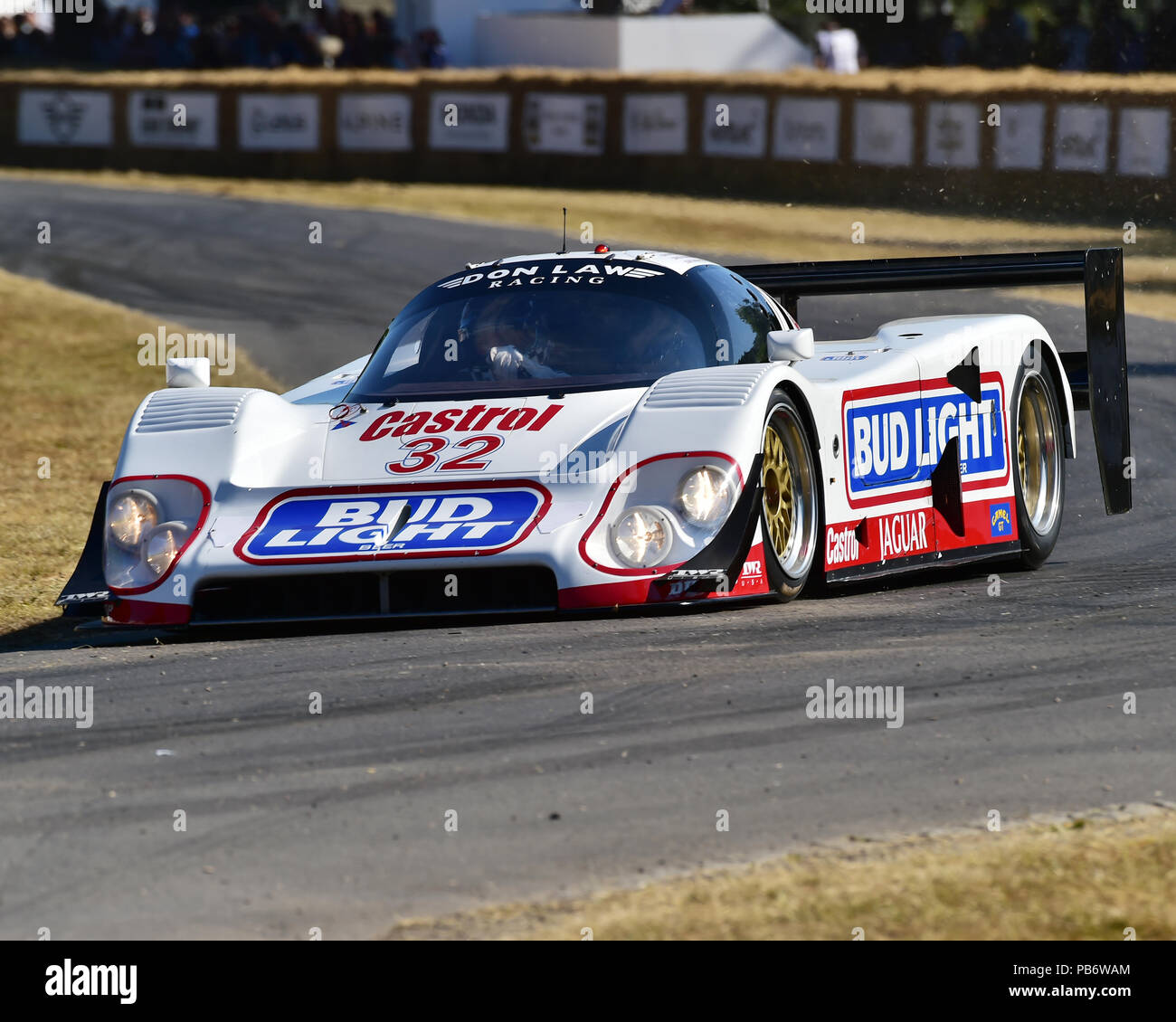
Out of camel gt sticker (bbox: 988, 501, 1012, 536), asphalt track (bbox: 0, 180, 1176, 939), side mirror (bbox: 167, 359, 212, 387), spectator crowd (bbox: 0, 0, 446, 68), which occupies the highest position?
spectator crowd (bbox: 0, 0, 446, 68)

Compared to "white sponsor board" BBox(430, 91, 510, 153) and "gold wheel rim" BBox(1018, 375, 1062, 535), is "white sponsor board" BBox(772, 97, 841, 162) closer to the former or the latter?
"white sponsor board" BBox(430, 91, 510, 153)

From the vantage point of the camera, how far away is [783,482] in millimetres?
7004

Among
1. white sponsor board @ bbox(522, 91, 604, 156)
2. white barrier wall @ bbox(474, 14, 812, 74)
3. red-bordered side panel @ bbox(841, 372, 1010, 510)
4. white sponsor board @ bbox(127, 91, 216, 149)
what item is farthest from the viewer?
white barrier wall @ bbox(474, 14, 812, 74)

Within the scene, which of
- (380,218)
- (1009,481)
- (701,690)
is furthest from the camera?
(380,218)

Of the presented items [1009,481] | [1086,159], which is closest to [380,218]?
[1086,159]

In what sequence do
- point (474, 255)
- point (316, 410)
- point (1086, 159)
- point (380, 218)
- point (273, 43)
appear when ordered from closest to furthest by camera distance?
1. point (316, 410)
2. point (474, 255)
3. point (1086, 159)
4. point (380, 218)
5. point (273, 43)

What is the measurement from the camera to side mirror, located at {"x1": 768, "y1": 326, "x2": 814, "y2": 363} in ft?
25.0

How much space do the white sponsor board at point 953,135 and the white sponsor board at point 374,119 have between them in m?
8.95

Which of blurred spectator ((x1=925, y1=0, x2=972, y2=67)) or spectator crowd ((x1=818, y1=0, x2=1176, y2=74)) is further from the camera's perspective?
blurred spectator ((x1=925, y1=0, x2=972, y2=67))

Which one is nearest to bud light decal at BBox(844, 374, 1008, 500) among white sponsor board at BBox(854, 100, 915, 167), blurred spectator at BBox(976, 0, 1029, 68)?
white sponsor board at BBox(854, 100, 915, 167)

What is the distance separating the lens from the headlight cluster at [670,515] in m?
6.50

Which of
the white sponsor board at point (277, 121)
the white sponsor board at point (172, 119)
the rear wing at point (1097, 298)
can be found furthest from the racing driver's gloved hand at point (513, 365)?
the white sponsor board at point (172, 119)

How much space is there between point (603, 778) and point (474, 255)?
17.8 m
